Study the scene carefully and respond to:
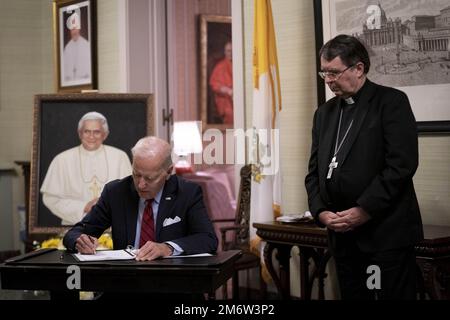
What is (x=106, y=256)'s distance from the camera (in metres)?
3.07

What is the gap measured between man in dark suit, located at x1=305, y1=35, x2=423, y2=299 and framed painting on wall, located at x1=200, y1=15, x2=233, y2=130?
5526mm

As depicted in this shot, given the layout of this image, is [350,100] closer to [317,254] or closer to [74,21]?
[317,254]

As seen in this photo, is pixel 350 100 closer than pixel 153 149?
No

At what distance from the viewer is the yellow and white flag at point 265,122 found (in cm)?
523

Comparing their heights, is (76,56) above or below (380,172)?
above

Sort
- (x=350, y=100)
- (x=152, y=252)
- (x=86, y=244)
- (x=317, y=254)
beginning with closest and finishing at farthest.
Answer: (x=152, y=252), (x=86, y=244), (x=350, y=100), (x=317, y=254)

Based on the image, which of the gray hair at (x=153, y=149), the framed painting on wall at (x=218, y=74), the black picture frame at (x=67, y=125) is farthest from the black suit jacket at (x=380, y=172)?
the framed painting on wall at (x=218, y=74)

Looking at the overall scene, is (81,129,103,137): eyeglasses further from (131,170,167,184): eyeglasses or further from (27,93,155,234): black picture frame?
(131,170,167,184): eyeglasses

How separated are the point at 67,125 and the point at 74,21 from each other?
222 centimetres

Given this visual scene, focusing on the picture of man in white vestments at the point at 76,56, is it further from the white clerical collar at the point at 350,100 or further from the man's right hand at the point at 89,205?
the white clerical collar at the point at 350,100

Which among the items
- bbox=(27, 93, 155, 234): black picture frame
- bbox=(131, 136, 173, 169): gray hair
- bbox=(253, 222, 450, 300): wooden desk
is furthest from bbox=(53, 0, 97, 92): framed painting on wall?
bbox=(131, 136, 173, 169): gray hair

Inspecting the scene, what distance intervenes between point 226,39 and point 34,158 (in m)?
3.82

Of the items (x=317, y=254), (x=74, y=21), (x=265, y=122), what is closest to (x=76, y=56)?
(x=74, y=21)

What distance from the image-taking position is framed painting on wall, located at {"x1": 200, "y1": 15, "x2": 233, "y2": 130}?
8945 millimetres
